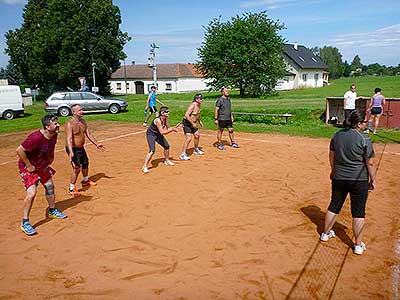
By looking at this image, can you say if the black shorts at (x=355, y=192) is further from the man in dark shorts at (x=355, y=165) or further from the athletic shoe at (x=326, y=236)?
the athletic shoe at (x=326, y=236)

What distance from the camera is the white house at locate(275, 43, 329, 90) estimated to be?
54.7m

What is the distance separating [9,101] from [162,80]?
42.2m

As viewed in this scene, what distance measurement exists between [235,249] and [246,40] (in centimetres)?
3287

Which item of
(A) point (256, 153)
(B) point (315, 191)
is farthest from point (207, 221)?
(A) point (256, 153)

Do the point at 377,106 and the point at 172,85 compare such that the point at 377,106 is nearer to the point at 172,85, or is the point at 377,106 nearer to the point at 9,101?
Result: the point at 9,101

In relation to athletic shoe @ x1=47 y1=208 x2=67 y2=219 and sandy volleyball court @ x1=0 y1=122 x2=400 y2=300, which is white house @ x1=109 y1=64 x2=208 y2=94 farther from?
athletic shoe @ x1=47 y1=208 x2=67 y2=219

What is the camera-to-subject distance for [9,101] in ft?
74.3

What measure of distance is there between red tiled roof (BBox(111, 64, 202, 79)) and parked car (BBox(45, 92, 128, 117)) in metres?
39.5

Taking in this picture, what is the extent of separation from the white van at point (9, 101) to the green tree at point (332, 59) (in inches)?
4366

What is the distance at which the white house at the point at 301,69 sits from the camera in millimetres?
54656

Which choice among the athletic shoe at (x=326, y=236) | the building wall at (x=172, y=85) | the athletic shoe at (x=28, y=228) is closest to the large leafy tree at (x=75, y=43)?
the building wall at (x=172, y=85)

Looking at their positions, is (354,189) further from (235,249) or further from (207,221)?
(207,221)

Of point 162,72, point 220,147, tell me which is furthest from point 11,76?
point 220,147

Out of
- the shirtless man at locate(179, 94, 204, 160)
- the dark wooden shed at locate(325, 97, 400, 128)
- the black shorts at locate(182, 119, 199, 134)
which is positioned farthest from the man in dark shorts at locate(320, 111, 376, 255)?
the dark wooden shed at locate(325, 97, 400, 128)
